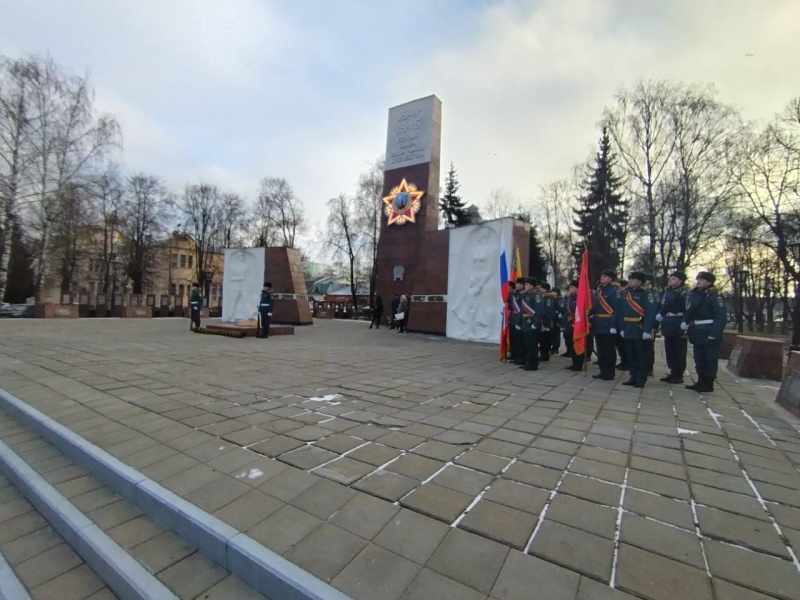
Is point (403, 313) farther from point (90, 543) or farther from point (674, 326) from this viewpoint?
point (90, 543)

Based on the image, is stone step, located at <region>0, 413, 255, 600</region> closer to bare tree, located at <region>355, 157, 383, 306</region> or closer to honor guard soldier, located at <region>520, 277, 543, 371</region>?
honor guard soldier, located at <region>520, 277, 543, 371</region>

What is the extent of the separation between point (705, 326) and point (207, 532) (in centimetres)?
687

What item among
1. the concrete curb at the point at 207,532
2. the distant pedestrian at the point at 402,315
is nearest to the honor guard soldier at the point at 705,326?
the concrete curb at the point at 207,532

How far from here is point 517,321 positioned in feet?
26.5

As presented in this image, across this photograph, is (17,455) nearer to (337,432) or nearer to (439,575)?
(337,432)

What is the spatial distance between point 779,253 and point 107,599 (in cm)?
2666

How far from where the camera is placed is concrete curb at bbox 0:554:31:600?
6.22 feet

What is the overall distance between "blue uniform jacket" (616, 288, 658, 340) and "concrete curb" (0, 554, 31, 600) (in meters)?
7.16

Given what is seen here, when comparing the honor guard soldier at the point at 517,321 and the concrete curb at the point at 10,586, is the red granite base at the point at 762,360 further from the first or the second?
the concrete curb at the point at 10,586

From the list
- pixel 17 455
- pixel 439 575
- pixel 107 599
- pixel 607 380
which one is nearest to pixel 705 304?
pixel 607 380

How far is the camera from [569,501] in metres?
2.38

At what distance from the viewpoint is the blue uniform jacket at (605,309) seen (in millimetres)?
6828

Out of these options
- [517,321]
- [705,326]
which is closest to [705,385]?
[705,326]

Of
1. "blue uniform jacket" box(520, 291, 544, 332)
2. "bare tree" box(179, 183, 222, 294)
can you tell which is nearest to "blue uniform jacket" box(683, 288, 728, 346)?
"blue uniform jacket" box(520, 291, 544, 332)
